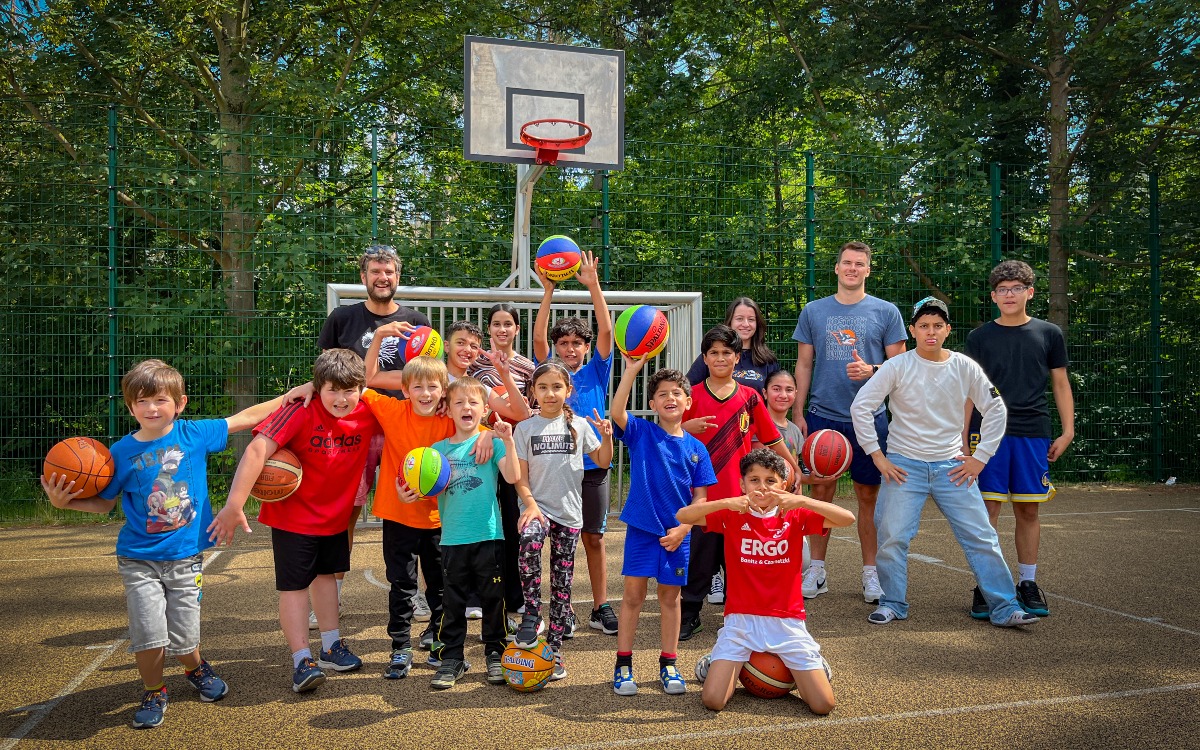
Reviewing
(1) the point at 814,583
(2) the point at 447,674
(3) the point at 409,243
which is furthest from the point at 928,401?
(3) the point at 409,243

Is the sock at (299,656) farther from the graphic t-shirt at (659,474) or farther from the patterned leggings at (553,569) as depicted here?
the graphic t-shirt at (659,474)

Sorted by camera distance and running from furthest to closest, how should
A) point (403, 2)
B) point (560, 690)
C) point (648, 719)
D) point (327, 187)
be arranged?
point (403, 2) < point (327, 187) < point (560, 690) < point (648, 719)

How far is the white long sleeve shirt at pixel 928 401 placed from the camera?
4.83 metres

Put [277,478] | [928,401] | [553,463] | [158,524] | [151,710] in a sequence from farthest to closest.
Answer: [928,401]
[553,463]
[277,478]
[158,524]
[151,710]

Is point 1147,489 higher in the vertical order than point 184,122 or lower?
lower

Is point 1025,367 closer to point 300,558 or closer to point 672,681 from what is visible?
point 672,681

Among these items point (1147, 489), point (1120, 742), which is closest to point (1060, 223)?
point (1147, 489)

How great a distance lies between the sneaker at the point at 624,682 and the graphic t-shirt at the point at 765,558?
0.48m

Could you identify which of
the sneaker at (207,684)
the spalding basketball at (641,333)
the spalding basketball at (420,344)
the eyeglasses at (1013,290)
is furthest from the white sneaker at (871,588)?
the sneaker at (207,684)

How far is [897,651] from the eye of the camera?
4.20 meters

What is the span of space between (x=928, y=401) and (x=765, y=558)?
1.75 metres

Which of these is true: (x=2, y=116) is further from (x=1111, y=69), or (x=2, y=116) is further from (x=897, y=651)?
(x=1111, y=69)

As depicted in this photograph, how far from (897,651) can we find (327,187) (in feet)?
24.8

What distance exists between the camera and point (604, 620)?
180 inches
